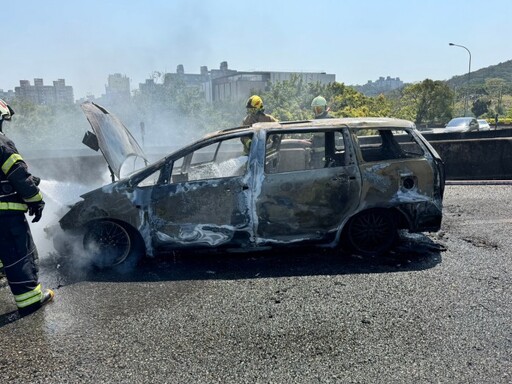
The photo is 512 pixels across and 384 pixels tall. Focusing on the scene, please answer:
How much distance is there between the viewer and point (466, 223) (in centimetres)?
630

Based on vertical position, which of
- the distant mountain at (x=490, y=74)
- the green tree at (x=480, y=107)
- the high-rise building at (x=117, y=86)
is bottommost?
the green tree at (x=480, y=107)

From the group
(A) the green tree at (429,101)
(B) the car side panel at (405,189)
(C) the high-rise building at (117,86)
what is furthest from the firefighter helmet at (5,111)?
(A) the green tree at (429,101)

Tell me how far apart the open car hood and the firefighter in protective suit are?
130 cm

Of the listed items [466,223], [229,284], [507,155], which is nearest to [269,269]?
[229,284]

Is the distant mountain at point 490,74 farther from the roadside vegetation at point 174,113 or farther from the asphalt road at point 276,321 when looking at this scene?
the asphalt road at point 276,321

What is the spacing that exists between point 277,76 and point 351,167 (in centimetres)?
10033

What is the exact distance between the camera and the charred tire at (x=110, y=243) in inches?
190

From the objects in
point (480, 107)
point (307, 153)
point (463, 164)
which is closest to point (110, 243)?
point (307, 153)

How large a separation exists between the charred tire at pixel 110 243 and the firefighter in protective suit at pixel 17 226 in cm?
87

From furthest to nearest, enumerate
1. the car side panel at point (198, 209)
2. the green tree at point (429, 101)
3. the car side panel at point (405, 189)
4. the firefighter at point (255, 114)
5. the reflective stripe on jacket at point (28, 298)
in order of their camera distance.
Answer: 1. the green tree at point (429, 101)
2. the firefighter at point (255, 114)
3. the car side panel at point (405, 189)
4. the car side panel at point (198, 209)
5. the reflective stripe on jacket at point (28, 298)

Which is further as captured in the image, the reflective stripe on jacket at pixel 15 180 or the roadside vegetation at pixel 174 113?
the roadside vegetation at pixel 174 113

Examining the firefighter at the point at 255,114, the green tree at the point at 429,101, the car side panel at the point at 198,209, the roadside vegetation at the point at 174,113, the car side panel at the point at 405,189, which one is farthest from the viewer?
the green tree at the point at 429,101

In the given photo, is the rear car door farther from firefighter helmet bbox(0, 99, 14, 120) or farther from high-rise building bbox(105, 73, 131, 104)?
high-rise building bbox(105, 73, 131, 104)

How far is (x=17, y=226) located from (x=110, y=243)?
112 centimetres
